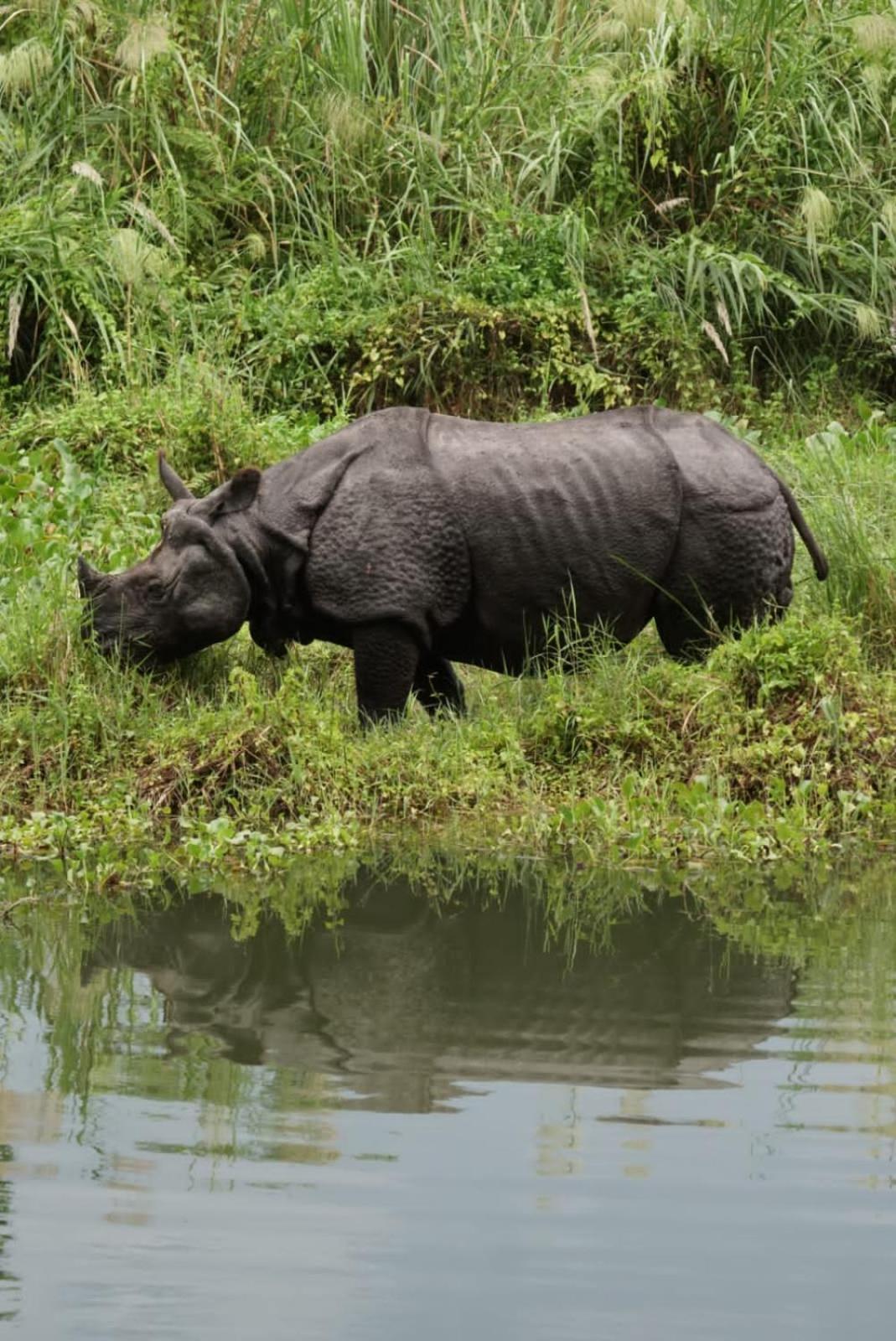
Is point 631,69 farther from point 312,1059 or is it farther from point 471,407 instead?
point 312,1059

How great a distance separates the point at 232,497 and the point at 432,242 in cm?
440

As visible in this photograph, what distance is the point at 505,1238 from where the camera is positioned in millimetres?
3377

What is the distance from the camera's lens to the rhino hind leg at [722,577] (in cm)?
736

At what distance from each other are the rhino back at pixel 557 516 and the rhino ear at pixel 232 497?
0.65 meters

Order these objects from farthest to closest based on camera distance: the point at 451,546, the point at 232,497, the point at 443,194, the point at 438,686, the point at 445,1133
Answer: the point at 443,194, the point at 438,686, the point at 232,497, the point at 451,546, the point at 445,1133

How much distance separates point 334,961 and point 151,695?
235 centimetres

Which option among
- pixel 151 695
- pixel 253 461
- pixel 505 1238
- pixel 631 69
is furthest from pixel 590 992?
pixel 631 69

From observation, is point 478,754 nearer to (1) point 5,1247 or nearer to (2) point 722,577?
(2) point 722,577

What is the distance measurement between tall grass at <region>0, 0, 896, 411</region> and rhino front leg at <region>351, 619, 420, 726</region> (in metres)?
3.65

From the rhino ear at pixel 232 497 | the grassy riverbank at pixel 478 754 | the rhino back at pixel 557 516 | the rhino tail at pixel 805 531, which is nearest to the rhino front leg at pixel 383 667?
the grassy riverbank at pixel 478 754

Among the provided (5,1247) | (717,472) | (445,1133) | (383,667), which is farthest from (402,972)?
(717,472)

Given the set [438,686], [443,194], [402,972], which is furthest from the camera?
[443,194]

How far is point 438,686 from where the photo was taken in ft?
26.1

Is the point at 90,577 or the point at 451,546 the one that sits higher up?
the point at 451,546
